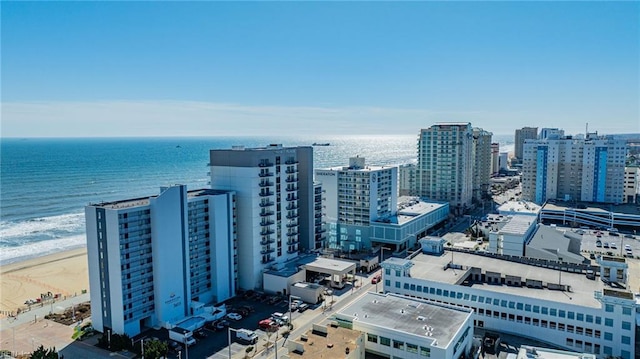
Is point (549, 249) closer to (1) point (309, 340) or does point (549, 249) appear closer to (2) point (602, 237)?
(2) point (602, 237)

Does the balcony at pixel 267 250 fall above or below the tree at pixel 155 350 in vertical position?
above

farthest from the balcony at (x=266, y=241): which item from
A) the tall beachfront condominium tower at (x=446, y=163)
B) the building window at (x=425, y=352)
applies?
the tall beachfront condominium tower at (x=446, y=163)

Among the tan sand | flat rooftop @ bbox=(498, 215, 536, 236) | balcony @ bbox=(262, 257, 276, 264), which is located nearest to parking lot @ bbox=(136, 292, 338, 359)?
balcony @ bbox=(262, 257, 276, 264)

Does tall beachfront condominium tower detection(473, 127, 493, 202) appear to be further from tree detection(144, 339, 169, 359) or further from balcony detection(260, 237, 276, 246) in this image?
tree detection(144, 339, 169, 359)

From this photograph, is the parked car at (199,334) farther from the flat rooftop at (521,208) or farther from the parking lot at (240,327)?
the flat rooftop at (521,208)

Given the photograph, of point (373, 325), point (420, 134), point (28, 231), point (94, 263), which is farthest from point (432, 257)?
point (28, 231)

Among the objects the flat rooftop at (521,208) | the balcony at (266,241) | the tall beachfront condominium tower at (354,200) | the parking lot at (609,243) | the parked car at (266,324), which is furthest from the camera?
the flat rooftop at (521,208)
